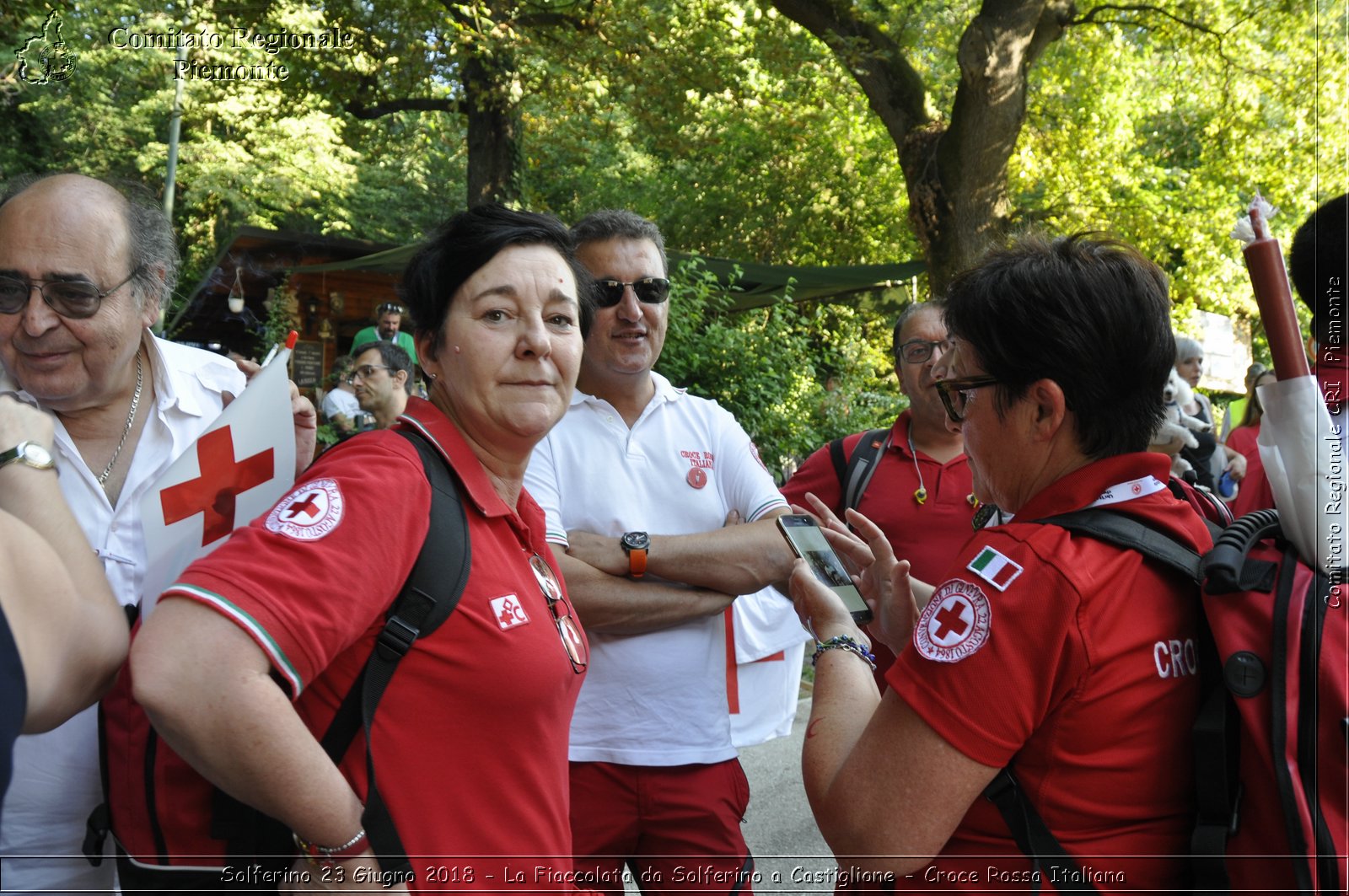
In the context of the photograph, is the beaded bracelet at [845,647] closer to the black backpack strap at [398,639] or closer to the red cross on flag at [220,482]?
the black backpack strap at [398,639]

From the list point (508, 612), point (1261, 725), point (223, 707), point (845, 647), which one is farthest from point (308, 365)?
point (1261, 725)

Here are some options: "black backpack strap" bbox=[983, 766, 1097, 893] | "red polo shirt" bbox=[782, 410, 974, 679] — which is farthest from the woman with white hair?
"black backpack strap" bbox=[983, 766, 1097, 893]

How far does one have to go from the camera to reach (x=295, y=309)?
16.8 metres

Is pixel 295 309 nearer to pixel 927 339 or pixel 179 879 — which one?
pixel 927 339

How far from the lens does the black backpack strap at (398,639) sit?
1.67 m

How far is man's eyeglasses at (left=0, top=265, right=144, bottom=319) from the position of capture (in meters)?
2.13

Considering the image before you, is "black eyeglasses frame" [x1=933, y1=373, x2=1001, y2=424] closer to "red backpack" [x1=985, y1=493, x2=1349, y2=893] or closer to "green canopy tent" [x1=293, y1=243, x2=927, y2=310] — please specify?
"red backpack" [x1=985, y1=493, x2=1349, y2=893]

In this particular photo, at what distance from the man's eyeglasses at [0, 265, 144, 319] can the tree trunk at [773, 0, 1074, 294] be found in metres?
8.43

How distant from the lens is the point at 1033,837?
5.48 feet

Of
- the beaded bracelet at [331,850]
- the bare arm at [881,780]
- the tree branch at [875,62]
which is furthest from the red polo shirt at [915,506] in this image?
the tree branch at [875,62]

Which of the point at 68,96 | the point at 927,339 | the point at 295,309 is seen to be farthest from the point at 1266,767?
the point at 68,96

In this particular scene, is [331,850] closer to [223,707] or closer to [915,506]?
[223,707]

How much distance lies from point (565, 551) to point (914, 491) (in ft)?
4.57

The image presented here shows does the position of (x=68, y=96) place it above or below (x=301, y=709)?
above
